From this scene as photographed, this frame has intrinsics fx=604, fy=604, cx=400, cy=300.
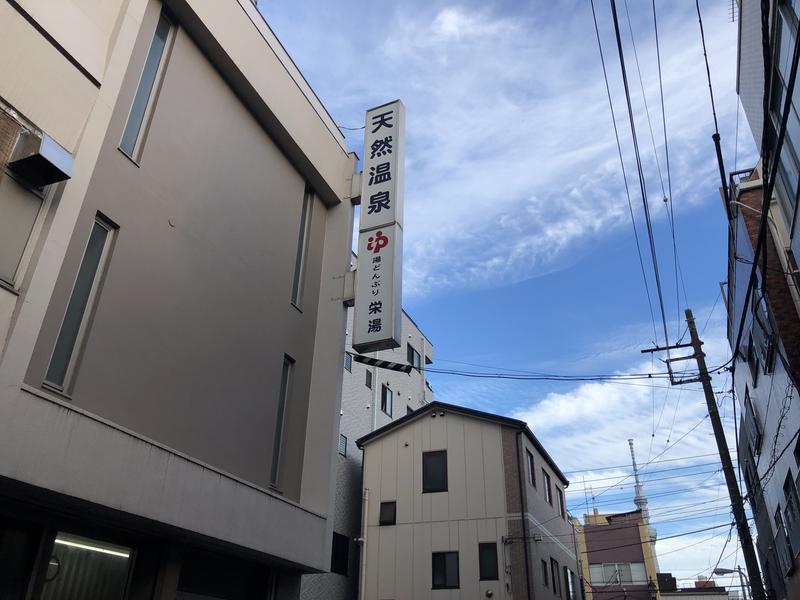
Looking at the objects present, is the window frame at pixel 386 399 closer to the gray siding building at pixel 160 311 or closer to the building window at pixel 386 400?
the building window at pixel 386 400

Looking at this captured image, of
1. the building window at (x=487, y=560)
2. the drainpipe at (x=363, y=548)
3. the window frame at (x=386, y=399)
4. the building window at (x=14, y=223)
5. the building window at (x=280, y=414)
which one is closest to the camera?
the building window at (x=14, y=223)

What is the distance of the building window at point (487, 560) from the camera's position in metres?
19.3

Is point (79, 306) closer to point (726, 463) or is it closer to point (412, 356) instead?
point (726, 463)

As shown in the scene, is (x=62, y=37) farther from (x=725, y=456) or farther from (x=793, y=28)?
(x=725, y=456)

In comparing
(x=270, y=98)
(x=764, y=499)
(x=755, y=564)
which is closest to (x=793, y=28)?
(x=270, y=98)

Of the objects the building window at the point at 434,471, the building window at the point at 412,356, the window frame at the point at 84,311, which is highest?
the building window at the point at 412,356

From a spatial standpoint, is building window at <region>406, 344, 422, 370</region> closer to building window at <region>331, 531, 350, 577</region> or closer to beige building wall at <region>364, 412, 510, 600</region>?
beige building wall at <region>364, 412, 510, 600</region>

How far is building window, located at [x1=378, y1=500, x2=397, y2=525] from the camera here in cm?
2134

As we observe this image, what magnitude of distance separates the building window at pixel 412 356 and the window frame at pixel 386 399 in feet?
8.21

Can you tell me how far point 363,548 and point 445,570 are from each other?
3057 millimetres

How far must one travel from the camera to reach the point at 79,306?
22.1 ft

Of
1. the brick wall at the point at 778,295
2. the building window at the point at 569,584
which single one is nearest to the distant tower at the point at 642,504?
the building window at the point at 569,584

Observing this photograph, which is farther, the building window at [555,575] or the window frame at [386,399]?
the window frame at [386,399]

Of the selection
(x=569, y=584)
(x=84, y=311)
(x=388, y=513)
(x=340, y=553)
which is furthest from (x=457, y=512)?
(x=84, y=311)
